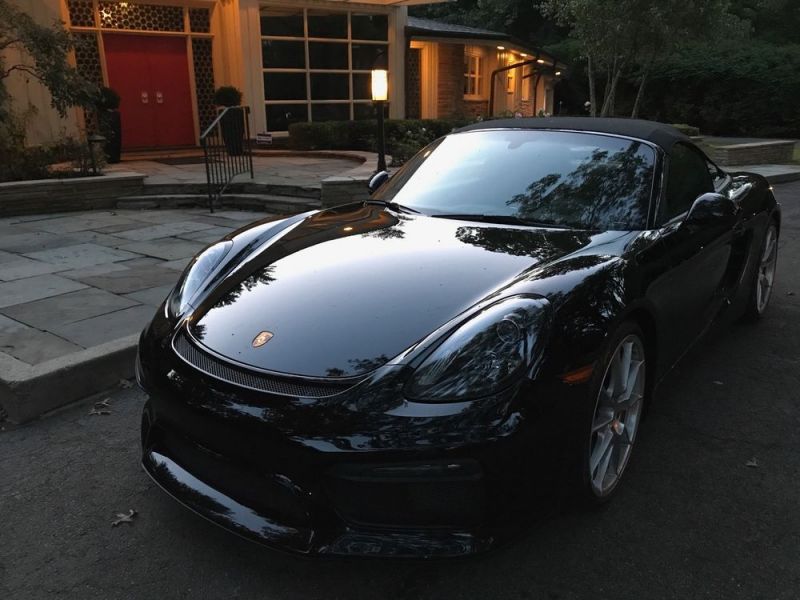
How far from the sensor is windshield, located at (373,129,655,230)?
3.13 meters

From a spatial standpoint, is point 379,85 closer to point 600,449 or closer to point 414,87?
point 600,449

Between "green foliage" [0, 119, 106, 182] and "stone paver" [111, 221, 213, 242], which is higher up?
"green foliage" [0, 119, 106, 182]

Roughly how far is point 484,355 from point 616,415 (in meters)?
0.81

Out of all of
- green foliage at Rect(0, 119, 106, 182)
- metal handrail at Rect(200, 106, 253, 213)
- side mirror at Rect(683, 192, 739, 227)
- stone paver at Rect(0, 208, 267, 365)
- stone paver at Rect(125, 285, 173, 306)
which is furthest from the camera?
metal handrail at Rect(200, 106, 253, 213)

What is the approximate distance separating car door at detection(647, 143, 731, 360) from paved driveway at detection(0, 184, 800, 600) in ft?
1.70

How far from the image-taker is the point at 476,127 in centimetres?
400

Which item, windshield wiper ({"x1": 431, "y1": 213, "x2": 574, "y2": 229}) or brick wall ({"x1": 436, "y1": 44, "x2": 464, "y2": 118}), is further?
brick wall ({"x1": 436, "y1": 44, "x2": 464, "y2": 118})

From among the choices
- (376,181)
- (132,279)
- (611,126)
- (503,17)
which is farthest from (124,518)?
(503,17)

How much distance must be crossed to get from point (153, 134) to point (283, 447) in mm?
13121

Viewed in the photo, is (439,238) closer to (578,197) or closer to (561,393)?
(578,197)

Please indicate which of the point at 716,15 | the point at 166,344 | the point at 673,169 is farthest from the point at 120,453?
the point at 716,15

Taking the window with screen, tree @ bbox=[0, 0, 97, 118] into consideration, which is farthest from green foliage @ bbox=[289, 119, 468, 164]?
tree @ bbox=[0, 0, 97, 118]

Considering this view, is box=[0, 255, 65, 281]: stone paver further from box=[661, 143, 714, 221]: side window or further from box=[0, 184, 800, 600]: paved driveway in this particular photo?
box=[661, 143, 714, 221]: side window

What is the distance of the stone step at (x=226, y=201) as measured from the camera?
915 centimetres
